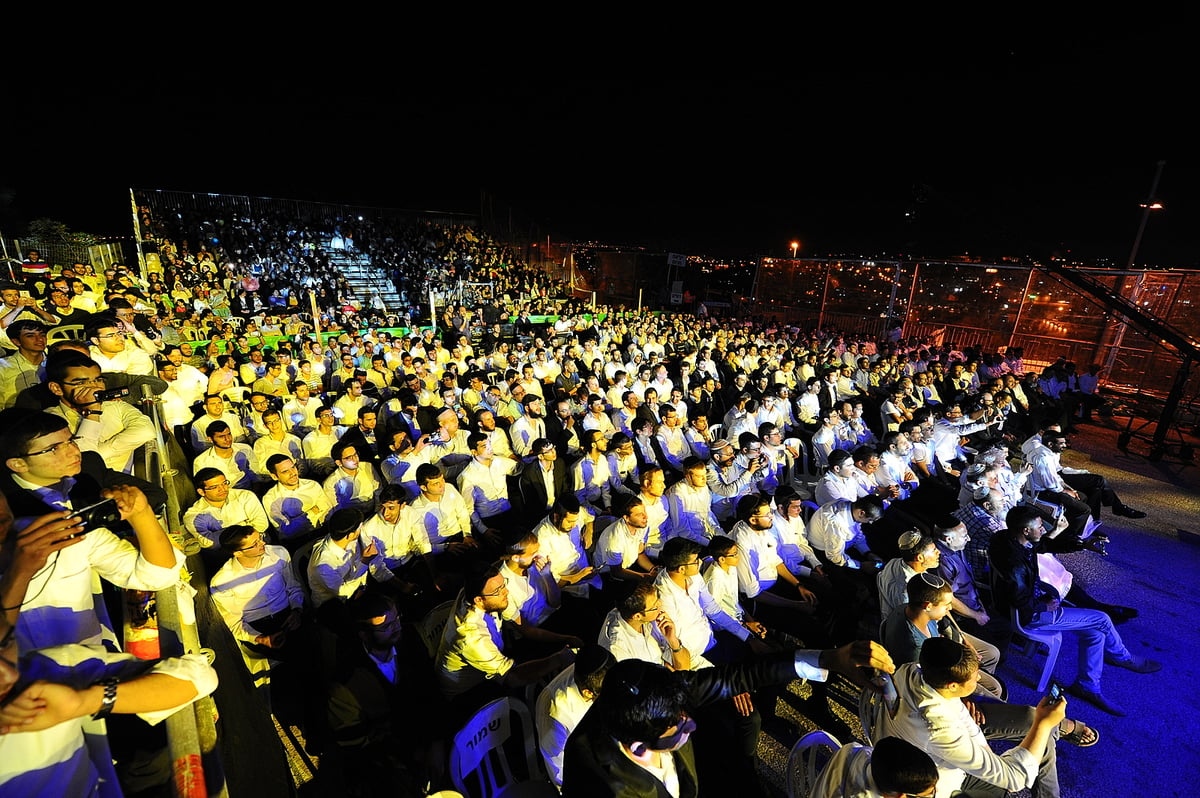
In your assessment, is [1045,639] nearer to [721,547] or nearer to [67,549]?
[721,547]

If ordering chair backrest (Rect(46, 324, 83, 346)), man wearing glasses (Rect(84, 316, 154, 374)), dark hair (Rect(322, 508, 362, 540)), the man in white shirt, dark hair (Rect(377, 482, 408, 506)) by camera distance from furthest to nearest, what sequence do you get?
chair backrest (Rect(46, 324, 83, 346)) → the man in white shirt → man wearing glasses (Rect(84, 316, 154, 374)) → dark hair (Rect(377, 482, 408, 506)) → dark hair (Rect(322, 508, 362, 540))

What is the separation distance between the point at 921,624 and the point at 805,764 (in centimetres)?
120

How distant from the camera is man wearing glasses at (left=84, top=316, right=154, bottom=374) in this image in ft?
15.2

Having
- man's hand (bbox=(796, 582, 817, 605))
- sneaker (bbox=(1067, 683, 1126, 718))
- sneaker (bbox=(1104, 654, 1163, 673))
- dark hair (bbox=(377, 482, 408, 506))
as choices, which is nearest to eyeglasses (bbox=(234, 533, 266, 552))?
dark hair (bbox=(377, 482, 408, 506))

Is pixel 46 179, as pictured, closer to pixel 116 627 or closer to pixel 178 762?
pixel 116 627

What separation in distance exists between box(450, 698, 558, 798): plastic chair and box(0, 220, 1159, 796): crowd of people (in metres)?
0.17

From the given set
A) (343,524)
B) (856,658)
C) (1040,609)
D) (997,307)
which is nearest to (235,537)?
(343,524)

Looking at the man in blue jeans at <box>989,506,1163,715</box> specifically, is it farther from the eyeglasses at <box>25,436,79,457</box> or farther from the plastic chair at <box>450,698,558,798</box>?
the eyeglasses at <box>25,436,79,457</box>

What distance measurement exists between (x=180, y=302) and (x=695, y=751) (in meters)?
16.9

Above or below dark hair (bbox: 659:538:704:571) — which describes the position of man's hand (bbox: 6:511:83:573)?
above

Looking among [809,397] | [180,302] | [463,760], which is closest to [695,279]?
[809,397]

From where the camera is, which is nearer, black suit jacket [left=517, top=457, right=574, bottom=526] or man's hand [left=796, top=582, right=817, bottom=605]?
man's hand [left=796, top=582, right=817, bottom=605]

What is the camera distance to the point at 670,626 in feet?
10.8

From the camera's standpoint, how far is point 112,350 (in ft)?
15.4
